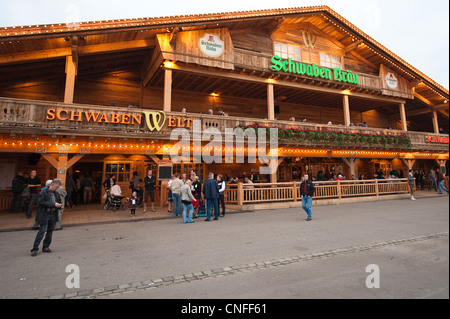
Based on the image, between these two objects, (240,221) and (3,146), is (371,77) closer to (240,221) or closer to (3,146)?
(240,221)

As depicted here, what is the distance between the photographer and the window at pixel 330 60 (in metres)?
17.8

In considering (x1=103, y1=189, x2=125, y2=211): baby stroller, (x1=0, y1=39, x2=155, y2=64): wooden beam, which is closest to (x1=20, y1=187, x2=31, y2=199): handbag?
(x1=103, y1=189, x2=125, y2=211): baby stroller

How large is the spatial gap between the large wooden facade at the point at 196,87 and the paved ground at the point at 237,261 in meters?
4.77

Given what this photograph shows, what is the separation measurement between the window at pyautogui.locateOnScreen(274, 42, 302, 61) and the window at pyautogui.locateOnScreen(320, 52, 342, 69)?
2053 mm

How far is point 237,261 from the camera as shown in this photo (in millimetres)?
4707

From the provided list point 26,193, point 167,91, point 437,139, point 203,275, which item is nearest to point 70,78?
point 167,91

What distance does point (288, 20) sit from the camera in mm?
16609

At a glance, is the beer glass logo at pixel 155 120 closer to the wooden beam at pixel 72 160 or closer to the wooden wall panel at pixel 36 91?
the wooden beam at pixel 72 160

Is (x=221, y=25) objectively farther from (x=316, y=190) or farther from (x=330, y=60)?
(x=316, y=190)

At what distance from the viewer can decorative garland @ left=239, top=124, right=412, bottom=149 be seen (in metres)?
14.2

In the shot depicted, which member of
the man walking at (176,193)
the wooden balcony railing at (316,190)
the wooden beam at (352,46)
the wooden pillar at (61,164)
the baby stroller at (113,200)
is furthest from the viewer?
the wooden beam at (352,46)

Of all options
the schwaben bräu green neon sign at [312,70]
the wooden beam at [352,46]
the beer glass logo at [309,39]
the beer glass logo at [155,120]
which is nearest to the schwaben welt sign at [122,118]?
the beer glass logo at [155,120]

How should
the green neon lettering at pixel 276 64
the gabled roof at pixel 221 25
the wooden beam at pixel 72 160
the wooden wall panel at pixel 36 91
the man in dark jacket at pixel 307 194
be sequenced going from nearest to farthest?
the man in dark jacket at pixel 307 194 < the gabled roof at pixel 221 25 < the wooden beam at pixel 72 160 < the wooden wall panel at pixel 36 91 < the green neon lettering at pixel 276 64
